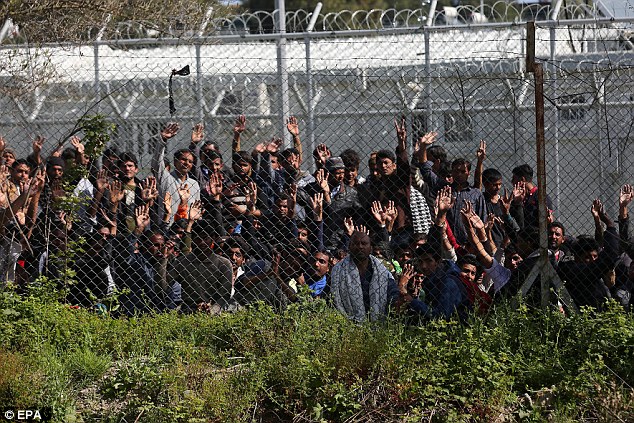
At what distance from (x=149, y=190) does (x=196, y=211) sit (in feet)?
1.32

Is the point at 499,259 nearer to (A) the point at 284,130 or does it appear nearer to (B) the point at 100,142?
(A) the point at 284,130

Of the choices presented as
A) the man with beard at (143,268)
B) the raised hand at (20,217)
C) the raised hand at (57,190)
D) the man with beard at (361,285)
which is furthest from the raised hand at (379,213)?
the raised hand at (20,217)

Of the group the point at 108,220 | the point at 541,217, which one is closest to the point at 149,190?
the point at 108,220

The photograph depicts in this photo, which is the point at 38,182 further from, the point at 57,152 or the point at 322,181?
the point at 322,181

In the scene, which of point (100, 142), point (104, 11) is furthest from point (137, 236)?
point (104, 11)

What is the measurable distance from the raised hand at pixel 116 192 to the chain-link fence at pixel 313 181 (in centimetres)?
3

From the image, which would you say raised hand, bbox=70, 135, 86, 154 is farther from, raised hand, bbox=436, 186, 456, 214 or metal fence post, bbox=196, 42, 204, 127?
raised hand, bbox=436, 186, 456, 214

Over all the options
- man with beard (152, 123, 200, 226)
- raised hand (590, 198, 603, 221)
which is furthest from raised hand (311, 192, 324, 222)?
raised hand (590, 198, 603, 221)

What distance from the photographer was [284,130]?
780cm

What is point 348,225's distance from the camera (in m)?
7.02

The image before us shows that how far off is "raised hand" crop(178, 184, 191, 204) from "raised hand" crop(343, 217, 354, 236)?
50.3 inches

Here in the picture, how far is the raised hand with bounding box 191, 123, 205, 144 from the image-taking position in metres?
7.27

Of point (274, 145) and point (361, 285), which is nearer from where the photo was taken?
point (361, 285)

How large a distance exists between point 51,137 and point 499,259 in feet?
12.7
